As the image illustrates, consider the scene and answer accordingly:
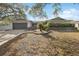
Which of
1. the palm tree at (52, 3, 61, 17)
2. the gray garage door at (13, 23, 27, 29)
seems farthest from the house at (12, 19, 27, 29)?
the palm tree at (52, 3, 61, 17)

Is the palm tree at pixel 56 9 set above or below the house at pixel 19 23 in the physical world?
above

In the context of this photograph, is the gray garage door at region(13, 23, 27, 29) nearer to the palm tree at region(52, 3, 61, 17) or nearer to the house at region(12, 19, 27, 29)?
the house at region(12, 19, 27, 29)

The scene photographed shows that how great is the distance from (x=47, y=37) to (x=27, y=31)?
0.27 m

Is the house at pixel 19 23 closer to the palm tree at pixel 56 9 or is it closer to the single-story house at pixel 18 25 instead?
the single-story house at pixel 18 25

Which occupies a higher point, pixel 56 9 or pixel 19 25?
pixel 56 9

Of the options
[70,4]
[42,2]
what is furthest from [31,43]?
[70,4]

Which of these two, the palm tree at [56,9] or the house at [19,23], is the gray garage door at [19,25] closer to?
the house at [19,23]

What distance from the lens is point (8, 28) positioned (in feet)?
8.07

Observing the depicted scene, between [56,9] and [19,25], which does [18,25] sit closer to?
[19,25]

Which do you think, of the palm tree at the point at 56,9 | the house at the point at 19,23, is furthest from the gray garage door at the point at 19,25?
the palm tree at the point at 56,9

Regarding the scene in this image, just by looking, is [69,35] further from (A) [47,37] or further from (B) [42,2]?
(B) [42,2]

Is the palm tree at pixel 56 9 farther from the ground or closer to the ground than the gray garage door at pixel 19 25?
farther from the ground

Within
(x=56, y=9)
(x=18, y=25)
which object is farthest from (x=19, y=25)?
(x=56, y=9)

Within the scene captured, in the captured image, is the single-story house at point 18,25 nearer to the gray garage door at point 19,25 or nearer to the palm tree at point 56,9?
the gray garage door at point 19,25
